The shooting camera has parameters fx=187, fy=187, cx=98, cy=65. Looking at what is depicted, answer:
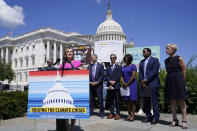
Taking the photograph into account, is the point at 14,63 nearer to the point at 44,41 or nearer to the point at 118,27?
the point at 44,41

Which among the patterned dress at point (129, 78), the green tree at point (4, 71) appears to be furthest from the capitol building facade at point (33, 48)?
the patterned dress at point (129, 78)

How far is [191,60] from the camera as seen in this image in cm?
963

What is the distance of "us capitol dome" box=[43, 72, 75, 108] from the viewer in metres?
3.41

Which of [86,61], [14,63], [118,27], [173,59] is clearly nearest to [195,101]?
[173,59]

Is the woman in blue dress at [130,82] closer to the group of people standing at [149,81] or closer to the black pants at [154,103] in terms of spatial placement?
the group of people standing at [149,81]

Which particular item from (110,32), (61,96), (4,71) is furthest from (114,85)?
(110,32)

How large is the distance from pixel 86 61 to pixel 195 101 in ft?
23.4

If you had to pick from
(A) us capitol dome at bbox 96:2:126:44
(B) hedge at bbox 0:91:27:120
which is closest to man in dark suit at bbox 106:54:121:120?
(B) hedge at bbox 0:91:27:120

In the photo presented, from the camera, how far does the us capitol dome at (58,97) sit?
11.2 ft

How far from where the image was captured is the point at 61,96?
3.43m

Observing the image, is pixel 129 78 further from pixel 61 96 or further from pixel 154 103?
pixel 61 96

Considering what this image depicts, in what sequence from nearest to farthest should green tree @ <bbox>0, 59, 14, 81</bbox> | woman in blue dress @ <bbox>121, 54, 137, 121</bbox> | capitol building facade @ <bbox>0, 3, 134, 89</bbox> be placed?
woman in blue dress @ <bbox>121, 54, 137, 121</bbox> < green tree @ <bbox>0, 59, 14, 81</bbox> < capitol building facade @ <bbox>0, 3, 134, 89</bbox>

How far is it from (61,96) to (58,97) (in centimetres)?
6

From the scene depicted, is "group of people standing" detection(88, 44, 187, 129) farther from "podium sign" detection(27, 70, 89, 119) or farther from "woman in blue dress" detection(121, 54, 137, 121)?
"podium sign" detection(27, 70, 89, 119)
